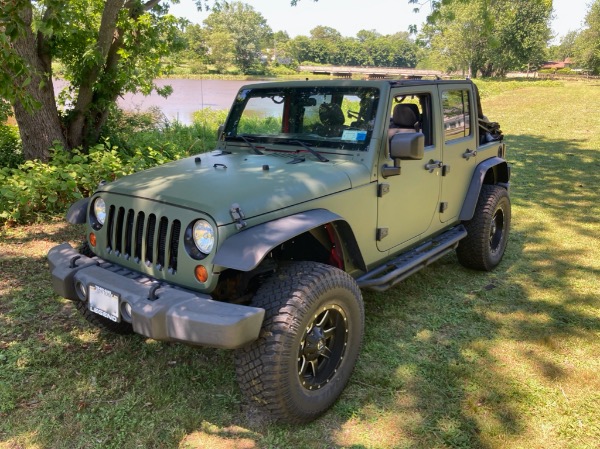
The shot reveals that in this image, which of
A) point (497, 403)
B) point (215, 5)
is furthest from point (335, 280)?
point (215, 5)

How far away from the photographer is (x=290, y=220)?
8.36 feet

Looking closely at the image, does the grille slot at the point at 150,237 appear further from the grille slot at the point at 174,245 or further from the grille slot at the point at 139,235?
the grille slot at the point at 174,245

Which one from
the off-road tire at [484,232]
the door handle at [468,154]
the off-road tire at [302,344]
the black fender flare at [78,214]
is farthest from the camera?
the off-road tire at [484,232]

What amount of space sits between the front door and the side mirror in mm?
151

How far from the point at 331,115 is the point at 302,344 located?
1.68 meters

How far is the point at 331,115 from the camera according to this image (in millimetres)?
3443

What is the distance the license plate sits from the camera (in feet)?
8.05

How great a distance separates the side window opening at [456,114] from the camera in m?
3.99

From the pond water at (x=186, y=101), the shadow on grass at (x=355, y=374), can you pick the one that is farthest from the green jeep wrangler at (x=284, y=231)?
the pond water at (x=186, y=101)

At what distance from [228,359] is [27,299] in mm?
1918

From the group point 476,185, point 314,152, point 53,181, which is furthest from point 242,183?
point 53,181

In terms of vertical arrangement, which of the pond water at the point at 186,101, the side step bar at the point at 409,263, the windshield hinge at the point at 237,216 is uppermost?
the pond water at the point at 186,101

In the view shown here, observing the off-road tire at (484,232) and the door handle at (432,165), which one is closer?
the door handle at (432,165)

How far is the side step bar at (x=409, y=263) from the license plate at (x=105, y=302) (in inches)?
58.1
